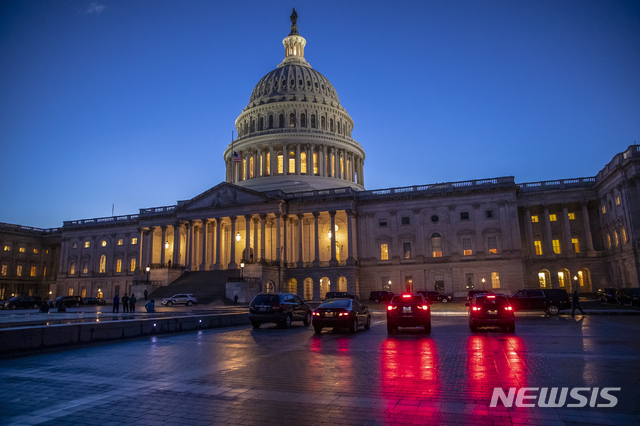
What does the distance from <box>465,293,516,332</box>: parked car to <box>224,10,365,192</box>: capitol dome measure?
59.4 m

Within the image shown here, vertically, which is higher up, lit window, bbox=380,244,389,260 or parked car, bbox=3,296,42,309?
lit window, bbox=380,244,389,260

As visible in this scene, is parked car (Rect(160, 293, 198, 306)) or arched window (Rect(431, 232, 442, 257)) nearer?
parked car (Rect(160, 293, 198, 306))

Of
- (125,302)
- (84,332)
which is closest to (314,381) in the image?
(84,332)

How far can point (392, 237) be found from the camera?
67.8 metres

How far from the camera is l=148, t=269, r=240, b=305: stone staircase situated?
56.5 metres

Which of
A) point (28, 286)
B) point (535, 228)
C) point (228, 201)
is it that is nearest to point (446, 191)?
point (535, 228)

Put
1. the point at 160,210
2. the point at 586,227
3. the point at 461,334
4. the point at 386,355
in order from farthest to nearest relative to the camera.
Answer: the point at 160,210 → the point at 586,227 → the point at 461,334 → the point at 386,355

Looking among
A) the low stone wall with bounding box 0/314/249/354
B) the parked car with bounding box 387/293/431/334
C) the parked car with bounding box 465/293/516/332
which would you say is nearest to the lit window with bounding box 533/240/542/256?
the parked car with bounding box 465/293/516/332

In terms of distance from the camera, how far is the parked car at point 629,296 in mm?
38922

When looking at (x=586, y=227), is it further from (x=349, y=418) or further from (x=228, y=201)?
(x=349, y=418)

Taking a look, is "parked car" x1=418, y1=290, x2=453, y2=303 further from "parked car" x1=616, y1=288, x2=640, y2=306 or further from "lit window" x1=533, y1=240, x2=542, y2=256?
"lit window" x1=533, y1=240, x2=542, y2=256

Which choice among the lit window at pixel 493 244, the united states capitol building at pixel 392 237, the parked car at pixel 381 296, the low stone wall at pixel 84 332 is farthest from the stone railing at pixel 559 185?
the low stone wall at pixel 84 332

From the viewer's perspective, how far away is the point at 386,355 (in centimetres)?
1341

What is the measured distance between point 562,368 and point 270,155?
78146mm
